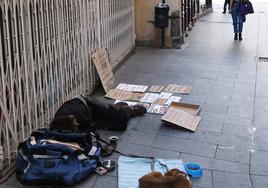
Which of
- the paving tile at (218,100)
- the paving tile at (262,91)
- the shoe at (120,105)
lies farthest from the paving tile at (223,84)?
the shoe at (120,105)

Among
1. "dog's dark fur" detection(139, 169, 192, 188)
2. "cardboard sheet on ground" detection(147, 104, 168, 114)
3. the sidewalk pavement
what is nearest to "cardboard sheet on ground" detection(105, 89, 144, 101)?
the sidewalk pavement

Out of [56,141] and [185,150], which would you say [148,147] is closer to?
[185,150]

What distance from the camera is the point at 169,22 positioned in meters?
10.1

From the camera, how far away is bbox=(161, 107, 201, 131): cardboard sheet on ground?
5.44 m

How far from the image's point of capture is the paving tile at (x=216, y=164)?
4.45m

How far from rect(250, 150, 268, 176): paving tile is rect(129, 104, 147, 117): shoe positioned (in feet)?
5.33

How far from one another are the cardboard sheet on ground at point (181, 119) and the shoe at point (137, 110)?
371 mm

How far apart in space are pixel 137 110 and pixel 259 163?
71.9 inches

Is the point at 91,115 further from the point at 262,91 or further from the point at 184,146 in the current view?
the point at 262,91

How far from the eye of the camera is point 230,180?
4234 mm

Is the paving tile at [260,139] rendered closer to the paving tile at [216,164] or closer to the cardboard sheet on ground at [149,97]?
the paving tile at [216,164]

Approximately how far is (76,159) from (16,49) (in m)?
1.20

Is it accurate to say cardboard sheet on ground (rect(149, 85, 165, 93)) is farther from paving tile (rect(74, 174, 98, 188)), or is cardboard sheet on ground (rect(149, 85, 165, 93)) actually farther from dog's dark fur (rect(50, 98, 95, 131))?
paving tile (rect(74, 174, 98, 188))

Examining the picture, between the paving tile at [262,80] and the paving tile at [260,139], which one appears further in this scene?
the paving tile at [262,80]
